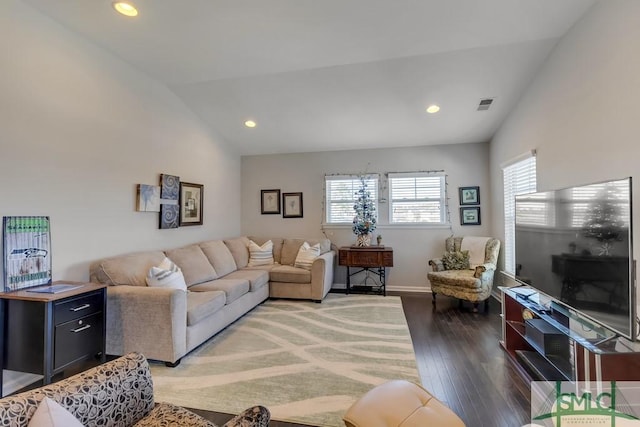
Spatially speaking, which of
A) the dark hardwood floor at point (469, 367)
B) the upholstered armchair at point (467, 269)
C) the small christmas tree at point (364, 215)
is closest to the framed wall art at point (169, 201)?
the small christmas tree at point (364, 215)

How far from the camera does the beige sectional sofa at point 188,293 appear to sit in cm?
254

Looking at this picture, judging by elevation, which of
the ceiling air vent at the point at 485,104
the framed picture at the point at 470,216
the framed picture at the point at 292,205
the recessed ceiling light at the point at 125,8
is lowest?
the framed picture at the point at 470,216

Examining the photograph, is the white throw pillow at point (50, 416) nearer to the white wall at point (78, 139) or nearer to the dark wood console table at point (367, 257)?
the white wall at point (78, 139)

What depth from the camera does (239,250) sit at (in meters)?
4.79

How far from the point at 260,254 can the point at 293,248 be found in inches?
21.7

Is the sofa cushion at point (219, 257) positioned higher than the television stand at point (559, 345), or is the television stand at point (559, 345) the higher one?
the sofa cushion at point (219, 257)

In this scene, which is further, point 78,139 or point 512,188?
point 512,188

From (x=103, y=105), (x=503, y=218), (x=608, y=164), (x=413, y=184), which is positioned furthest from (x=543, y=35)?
(x=103, y=105)

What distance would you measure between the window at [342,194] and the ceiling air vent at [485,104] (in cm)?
189

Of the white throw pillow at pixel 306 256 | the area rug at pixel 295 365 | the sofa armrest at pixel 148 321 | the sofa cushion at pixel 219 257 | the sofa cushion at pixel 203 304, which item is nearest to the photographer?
the area rug at pixel 295 365

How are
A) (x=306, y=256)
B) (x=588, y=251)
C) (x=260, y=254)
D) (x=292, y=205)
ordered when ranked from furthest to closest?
(x=292, y=205), (x=260, y=254), (x=306, y=256), (x=588, y=251)

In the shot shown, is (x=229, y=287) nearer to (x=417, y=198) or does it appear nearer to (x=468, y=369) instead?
(x=468, y=369)

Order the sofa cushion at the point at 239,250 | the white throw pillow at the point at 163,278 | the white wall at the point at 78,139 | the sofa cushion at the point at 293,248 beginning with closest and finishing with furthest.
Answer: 1. the white wall at the point at 78,139
2. the white throw pillow at the point at 163,278
3. the sofa cushion at the point at 239,250
4. the sofa cushion at the point at 293,248

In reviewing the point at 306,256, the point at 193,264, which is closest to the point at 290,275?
the point at 306,256
